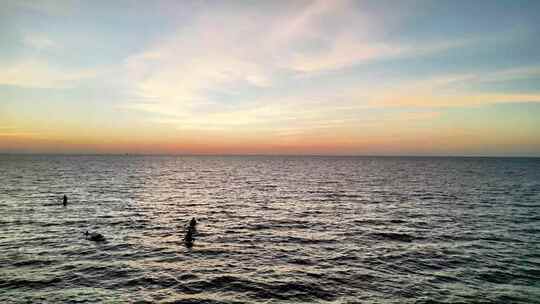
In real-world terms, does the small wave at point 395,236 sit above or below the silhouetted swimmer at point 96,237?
below

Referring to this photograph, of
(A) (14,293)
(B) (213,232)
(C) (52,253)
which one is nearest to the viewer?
(A) (14,293)

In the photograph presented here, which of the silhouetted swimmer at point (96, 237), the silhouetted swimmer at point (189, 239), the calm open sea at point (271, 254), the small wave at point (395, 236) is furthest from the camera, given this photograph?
the small wave at point (395, 236)

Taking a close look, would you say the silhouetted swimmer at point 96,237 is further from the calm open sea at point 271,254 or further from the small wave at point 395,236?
the small wave at point 395,236

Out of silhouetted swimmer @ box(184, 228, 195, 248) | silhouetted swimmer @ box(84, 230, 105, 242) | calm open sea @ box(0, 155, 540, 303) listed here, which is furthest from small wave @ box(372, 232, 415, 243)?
silhouetted swimmer @ box(84, 230, 105, 242)

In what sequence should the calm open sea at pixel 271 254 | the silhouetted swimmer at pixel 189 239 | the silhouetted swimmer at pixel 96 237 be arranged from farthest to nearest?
1. the silhouetted swimmer at pixel 96 237
2. the silhouetted swimmer at pixel 189 239
3. the calm open sea at pixel 271 254

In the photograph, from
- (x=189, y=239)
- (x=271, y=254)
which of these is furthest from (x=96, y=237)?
(x=271, y=254)

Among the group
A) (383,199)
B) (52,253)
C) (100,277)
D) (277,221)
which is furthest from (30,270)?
(383,199)

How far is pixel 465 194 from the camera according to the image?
6316cm

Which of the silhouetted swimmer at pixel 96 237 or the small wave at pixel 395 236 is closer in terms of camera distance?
the silhouetted swimmer at pixel 96 237

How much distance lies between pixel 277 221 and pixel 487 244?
21101 millimetres

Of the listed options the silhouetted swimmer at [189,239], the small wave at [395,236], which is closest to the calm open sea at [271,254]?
the small wave at [395,236]

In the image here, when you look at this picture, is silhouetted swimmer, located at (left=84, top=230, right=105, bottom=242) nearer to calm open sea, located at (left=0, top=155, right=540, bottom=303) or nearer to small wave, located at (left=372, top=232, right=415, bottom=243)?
calm open sea, located at (left=0, top=155, right=540, bottom=303)

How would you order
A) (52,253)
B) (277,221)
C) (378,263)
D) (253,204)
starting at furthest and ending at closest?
(253,204)
(277,221)
(52,253)
(378,263)

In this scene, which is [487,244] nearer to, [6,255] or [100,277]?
[100,277]
